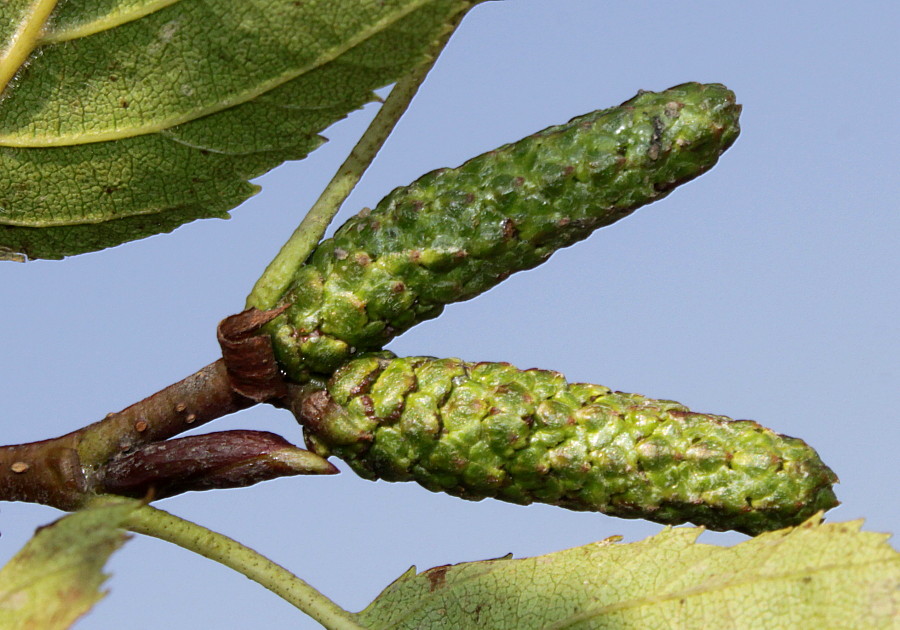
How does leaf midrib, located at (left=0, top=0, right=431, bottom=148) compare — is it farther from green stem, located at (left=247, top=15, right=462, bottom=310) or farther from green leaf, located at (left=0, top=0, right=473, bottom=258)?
green stem, located at (left=247, top=15, right=462, bottom=310)

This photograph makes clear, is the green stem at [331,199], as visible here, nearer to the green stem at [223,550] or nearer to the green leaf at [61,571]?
the green stem at [223,550]

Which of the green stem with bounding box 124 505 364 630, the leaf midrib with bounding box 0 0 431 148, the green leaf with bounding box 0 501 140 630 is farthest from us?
the green stem with bounding box 124 505 364 630

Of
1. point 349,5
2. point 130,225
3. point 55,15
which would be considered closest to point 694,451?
point 349,5

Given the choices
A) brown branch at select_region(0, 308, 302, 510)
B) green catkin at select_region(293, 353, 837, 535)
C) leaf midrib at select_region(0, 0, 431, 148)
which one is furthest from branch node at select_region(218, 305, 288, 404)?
leaf midrib at select_region(0, 0, 431, 148)

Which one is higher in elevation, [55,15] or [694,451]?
[55,15]

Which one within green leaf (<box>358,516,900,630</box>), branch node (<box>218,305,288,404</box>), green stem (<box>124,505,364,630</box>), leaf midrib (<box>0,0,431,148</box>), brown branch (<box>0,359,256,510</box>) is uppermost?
leaf midrib (<box>0,0,431,148</box>)

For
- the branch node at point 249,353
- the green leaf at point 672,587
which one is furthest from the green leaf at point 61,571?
the green leaf at point 672,587

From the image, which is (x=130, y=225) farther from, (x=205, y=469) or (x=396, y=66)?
(x=396, y=66)
